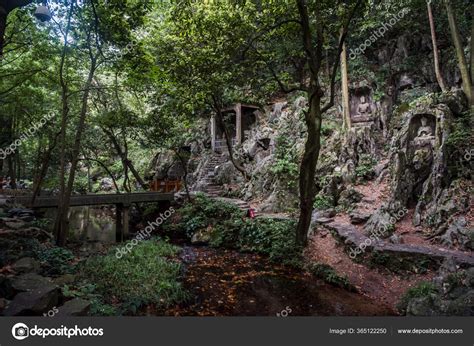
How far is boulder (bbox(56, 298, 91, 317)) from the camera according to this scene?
4.20 meters

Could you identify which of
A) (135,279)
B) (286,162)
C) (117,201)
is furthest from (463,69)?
(117,201)

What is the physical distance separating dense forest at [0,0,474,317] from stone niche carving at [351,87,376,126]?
0.27ft

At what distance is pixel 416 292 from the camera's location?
6.31 metres

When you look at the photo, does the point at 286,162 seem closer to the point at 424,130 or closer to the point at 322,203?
the point at 322,203

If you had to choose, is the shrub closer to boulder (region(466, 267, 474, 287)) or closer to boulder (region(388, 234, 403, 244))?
boulder (region(388, 234, 403, 244))

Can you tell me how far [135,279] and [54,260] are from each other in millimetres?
2117

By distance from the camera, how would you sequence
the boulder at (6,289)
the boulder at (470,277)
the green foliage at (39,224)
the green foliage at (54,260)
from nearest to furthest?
the boulder at (6,289), the boulder at (470,277), the green foliage at (54,260), the green foliage at (39,224)

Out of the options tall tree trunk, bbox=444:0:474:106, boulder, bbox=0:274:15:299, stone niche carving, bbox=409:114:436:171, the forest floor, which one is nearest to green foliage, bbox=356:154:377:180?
the forest floor

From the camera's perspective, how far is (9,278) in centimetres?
483

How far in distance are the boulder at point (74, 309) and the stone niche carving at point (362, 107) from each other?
16.4 metres

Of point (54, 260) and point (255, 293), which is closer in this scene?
point (255, 293)

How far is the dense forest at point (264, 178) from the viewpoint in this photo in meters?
6.60

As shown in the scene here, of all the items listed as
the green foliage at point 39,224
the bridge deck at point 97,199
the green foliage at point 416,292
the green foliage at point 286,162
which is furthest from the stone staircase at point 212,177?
the green foliage at point 416,292

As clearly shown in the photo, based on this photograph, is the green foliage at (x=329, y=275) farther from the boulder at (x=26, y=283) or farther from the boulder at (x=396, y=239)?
the boulder at (x=26, y=283)
